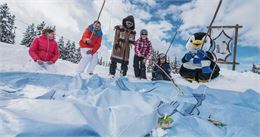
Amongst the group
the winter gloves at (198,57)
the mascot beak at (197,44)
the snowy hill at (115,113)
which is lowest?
the snowy hill at (115,113)

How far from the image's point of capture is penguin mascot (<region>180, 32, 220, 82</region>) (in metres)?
4.48

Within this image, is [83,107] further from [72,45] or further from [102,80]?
[72,45]

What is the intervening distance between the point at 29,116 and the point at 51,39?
2.99 m

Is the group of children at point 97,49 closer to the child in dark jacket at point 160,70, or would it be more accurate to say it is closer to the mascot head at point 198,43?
the child in dark jacket at point 160,70

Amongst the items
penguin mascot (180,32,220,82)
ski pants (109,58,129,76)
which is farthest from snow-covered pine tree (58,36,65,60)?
penguin mascot (180,32,220,82)

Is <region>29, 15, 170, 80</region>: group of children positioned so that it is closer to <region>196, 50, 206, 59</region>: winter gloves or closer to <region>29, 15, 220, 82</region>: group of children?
<region>29, 15, 220, 82</region>: group of children

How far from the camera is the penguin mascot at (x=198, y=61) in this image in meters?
4.48

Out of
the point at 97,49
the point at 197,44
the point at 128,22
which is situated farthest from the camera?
the point at 197,44

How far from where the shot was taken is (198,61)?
449cm

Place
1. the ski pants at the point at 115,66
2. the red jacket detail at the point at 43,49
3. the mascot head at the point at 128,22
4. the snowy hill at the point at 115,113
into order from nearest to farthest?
the snowy hill at the point at 115,113
the red jacket detail at the point at 43,49
the ski pants at the point at 115,66
the mascot head at the point at 128,22

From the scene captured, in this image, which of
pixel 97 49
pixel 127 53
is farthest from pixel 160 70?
pixel 97 49

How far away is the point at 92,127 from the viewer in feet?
4.55

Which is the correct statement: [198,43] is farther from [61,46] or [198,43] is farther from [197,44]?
[61,46]

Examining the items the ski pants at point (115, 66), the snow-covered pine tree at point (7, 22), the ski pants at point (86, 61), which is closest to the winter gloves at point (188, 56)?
the ski pants at point (115, 66)
